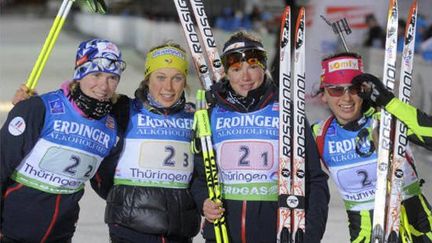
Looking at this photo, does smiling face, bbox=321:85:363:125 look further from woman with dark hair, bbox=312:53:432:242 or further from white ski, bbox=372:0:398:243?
white ski, bbox=372:0:398:243

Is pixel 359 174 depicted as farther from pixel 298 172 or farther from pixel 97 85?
pixel 97 85

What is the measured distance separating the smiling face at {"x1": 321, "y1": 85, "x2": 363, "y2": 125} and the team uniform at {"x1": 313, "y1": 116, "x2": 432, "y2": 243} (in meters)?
0.04

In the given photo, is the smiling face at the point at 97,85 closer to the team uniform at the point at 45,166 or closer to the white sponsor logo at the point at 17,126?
the team uniform at the point at 45,166

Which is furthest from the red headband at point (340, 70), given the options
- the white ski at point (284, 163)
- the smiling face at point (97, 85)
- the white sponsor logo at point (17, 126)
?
the white sponsor logo at point (17, 126)

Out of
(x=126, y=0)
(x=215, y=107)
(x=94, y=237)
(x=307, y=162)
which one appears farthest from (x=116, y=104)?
(x=126, y=0)

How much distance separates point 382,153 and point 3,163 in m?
1.92

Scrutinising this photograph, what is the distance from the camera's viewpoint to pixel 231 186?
18.9 ft

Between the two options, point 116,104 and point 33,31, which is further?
point 33,31

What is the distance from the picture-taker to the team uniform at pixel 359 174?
5898 mm

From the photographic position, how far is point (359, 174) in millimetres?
5910

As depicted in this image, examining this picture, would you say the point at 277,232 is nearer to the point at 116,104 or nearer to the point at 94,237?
the point at 116,104

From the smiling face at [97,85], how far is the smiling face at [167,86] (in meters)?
0.32

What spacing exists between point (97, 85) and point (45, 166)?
1.59ft

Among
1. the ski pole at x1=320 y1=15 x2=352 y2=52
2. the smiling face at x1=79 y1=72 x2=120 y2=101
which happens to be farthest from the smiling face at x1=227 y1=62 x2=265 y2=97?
the ski pole at x1=320 y1=15 x2=352 y2=52
